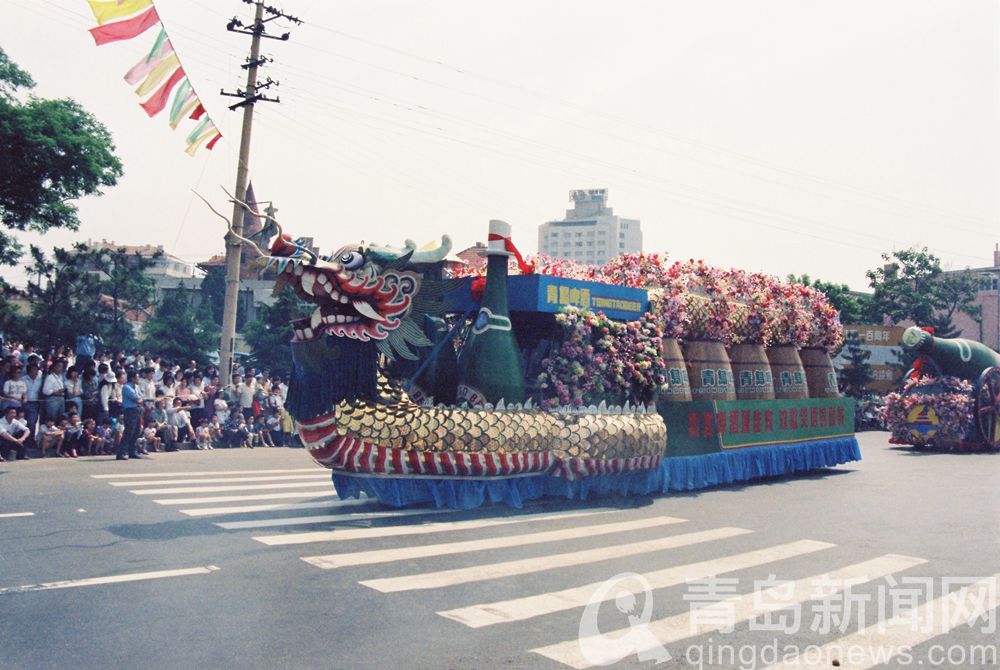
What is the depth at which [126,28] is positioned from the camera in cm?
997

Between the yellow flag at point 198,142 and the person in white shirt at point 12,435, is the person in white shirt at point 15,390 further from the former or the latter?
the yellow flag at point 198,142

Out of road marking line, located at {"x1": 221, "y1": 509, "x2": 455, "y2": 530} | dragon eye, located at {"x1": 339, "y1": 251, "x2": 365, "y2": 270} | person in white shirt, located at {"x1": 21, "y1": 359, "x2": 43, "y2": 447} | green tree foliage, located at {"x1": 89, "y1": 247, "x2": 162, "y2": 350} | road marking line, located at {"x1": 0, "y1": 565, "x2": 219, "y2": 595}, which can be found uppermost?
green tree foliage, located at {"x1": 89, "y1": 247, "x2": 162, "y2": 350}

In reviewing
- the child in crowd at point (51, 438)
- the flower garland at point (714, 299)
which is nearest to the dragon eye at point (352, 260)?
the flower garland at point (714, 299)

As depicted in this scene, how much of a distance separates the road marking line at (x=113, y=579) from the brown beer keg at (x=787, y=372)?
33.6 feet

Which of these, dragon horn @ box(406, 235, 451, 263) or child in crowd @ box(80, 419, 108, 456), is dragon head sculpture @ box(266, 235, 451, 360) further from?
child in crowd @ box(80, 419, 108, 456)

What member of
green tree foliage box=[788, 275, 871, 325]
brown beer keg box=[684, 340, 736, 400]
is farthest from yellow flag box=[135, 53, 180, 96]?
green tree foliage box=[788, 275, 871, 325]

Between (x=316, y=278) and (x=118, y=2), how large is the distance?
14.5ft

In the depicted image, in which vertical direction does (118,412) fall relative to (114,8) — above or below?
below

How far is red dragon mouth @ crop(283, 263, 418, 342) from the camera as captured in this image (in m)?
8.68

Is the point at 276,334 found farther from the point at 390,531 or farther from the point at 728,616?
the point at 728,616

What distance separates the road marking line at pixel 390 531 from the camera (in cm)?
752

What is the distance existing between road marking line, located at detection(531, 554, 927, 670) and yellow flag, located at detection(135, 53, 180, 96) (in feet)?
33.1

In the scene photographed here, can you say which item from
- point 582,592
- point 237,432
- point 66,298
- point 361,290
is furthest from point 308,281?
point 66,298

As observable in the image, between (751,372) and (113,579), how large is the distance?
10.0 metres
